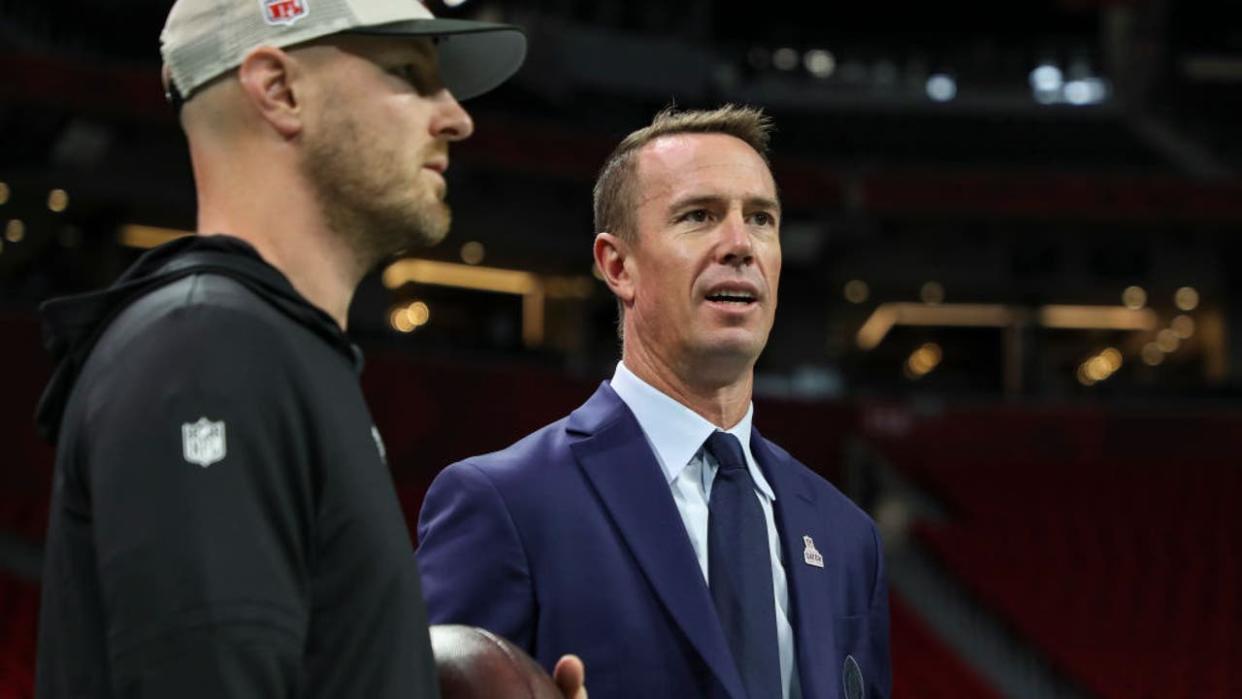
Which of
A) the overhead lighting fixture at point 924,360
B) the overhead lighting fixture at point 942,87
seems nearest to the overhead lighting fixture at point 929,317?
the overhead lighting fixture at point 924,360

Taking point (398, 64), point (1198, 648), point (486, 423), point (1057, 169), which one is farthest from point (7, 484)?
point (1057, 169)

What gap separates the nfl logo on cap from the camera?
143 centimetres

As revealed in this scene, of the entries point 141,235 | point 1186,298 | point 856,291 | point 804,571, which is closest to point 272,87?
point 804,571

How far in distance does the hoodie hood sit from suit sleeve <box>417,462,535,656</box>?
2.62 feet

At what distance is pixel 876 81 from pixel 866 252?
11.5ft

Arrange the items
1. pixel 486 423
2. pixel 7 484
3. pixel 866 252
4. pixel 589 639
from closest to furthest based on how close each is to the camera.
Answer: pixel 589 639
pixel 7 484
pixel 486 423
pixel 866 252

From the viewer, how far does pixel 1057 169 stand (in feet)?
63.8

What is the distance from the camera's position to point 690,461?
2.34m

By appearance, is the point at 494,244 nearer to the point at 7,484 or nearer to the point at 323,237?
the point at 7,484

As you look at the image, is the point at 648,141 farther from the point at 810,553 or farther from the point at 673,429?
the point at 810,553

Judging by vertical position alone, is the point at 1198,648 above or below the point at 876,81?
below

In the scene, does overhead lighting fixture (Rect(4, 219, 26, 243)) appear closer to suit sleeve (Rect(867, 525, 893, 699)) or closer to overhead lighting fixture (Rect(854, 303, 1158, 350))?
overhead lighting fixture (Rect(854, 303, 1158, 350))

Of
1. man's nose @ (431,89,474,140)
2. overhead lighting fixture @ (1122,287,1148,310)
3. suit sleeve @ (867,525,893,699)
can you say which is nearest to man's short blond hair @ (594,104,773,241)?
suit sleeve @ (867,525,893,699)

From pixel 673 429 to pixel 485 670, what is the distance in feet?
2.87
